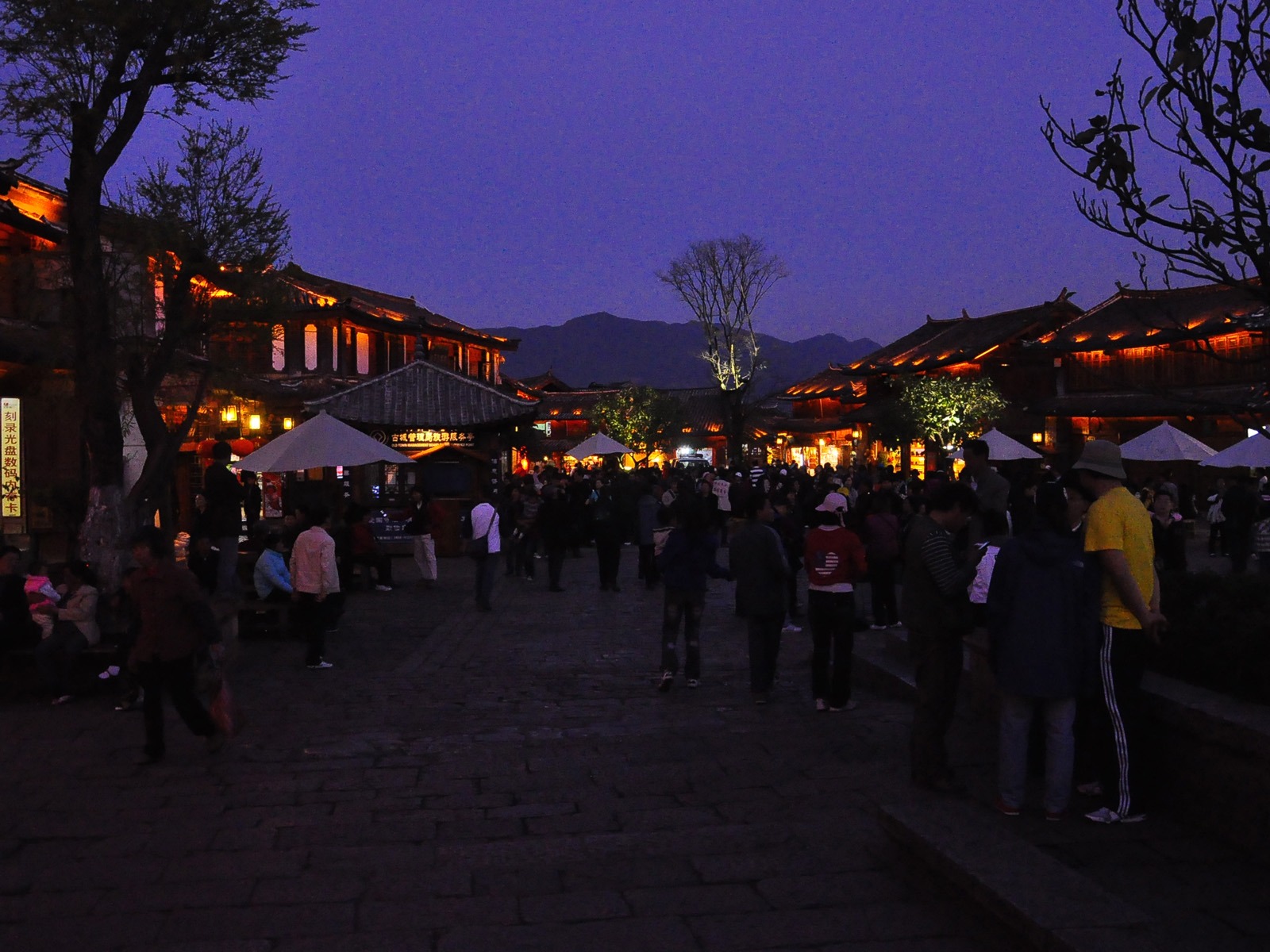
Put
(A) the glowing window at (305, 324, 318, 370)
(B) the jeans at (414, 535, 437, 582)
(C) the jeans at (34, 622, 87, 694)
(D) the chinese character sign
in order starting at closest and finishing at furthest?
(C) the jeans at (34, 622, 87, 694)
(B) the jeans at (414, 535, 437, 582)
(D) the chinese character sign
(A) the glowing window at (305, 324, 318, 370)

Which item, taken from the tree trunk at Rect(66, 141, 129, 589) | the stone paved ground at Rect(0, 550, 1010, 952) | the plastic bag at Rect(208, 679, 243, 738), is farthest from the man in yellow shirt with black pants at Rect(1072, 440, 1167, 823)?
the tree trunk at Rect(66, 141, 129, 589)

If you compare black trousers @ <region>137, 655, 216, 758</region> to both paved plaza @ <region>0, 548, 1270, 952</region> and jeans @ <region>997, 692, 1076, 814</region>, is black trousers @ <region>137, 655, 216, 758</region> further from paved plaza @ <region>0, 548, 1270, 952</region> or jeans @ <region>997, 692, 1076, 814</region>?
jeans @ <region>997, 692, 1076, 814</region>

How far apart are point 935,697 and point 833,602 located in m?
2.25

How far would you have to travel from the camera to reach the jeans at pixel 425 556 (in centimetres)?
1700

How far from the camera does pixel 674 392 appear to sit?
73.4 m

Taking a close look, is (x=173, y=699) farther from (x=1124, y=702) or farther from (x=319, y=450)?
(x=319, y=450)

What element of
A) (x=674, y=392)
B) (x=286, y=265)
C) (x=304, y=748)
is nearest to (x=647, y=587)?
(x=286, y=265)

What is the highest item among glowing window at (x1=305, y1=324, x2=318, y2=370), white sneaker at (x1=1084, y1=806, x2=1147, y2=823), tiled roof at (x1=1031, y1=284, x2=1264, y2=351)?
tiled roof at (x1=1031, y1=284, x2=1264, y2=351)

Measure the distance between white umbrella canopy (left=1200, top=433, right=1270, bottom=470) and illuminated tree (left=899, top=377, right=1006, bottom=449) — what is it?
18894mm

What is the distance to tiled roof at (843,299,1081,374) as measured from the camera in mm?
44031

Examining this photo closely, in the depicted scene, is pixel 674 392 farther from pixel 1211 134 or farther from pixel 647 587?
pixel 1211 134

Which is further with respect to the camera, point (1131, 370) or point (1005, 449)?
point (1131, 370)

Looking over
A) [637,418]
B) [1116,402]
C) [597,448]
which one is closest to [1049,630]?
[597,448]

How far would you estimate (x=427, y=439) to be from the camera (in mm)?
23953
